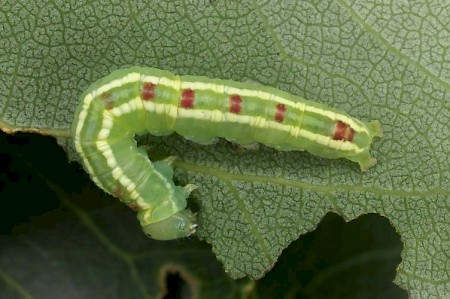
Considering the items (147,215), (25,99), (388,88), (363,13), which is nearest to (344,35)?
(363,13)

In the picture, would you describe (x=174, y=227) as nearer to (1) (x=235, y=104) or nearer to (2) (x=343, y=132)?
(1) (x=235, y=104)

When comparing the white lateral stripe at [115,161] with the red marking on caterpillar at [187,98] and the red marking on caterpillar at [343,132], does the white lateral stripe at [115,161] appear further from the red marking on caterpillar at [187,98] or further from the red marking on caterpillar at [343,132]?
the red marking on caterpillar at [343,132]

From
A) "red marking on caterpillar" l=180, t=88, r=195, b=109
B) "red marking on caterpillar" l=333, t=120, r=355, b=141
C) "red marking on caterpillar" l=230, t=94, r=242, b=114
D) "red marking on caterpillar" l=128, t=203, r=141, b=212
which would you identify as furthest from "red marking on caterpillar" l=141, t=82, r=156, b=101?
"red marking on caterpillar" l=333, t=120, r=355, b=141

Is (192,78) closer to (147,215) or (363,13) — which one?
(147,215)

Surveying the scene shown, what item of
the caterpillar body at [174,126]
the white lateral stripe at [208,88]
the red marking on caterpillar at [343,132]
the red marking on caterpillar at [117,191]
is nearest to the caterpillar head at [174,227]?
the caterpillar body at [174,126]

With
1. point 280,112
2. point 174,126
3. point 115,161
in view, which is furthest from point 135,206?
Result: point 280,112

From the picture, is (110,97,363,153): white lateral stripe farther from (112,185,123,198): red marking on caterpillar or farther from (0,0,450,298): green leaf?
(112,185,123,198): red marking on caterpillar

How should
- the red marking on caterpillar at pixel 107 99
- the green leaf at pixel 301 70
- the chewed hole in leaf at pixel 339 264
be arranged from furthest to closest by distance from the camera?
the chewed hole in leaf at pixel 339 264, the green leaf at pixel 301 70, the red marking on caterpillar at pixel 107 99
